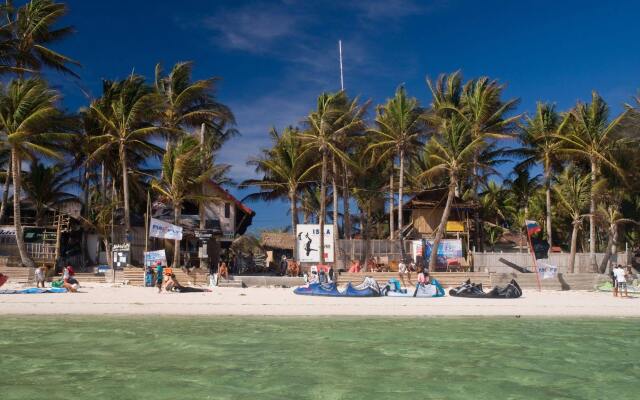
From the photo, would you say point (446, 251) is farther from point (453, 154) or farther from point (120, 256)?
point (120, 256)

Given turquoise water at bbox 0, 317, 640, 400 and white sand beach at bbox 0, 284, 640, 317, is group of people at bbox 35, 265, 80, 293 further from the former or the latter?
turquoise water at bbox 0, 317, 640, 400

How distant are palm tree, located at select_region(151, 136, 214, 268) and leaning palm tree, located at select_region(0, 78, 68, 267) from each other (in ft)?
18.3

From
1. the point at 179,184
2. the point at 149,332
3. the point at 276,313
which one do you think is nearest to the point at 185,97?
the point at 179,184

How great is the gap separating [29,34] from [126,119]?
7.83 meters

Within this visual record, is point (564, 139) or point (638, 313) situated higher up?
point (564, 139)

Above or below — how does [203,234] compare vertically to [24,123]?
below

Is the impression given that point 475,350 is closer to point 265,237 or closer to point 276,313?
point 276,313

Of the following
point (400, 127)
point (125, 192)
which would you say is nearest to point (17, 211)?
point (125, 192)

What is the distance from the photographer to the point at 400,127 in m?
35.4

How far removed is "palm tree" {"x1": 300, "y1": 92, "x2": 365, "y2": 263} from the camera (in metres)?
32.5

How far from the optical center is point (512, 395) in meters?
8.98

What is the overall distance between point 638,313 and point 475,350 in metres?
9.49

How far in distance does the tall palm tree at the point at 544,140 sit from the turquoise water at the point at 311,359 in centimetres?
2150

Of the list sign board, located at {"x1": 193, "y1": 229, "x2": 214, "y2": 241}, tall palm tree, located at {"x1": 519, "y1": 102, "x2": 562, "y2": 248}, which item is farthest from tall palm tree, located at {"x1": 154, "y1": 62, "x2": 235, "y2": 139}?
tall palm tree, located at {"x1": 519, "y1": 102, "x2": 562, "y2": 248}
